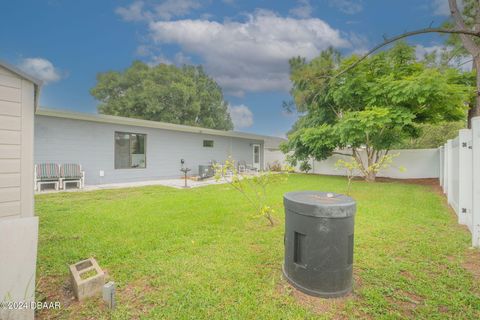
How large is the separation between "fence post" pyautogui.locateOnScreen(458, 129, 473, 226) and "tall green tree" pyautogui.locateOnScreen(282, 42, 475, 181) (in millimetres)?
3293

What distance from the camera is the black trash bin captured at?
208 cm

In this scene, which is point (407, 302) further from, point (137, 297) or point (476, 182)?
point (137, 297)

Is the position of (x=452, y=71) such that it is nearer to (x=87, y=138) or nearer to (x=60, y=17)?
(x=87, y=138)

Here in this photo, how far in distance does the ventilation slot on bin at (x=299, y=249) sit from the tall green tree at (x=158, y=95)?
2199 centimetres

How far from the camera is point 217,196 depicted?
23.6 ft

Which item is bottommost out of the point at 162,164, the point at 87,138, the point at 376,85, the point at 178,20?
the point at 162,164

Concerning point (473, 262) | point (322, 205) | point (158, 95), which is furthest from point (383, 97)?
point (158, 95)

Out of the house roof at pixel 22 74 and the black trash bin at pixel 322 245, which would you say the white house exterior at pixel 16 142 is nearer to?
the house roof at pixel 22 74

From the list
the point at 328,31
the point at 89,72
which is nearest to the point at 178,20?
the point at 328,31

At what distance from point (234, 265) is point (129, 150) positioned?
30.1ft

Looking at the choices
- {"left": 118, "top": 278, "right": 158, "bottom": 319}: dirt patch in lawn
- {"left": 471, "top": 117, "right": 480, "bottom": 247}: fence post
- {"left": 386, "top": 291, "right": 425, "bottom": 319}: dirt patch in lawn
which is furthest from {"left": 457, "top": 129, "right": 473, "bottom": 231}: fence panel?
{"left": 118, "top": 278, "right": 158, "bottom": 319}: dirt patch in lawn

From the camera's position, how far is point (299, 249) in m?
2.24

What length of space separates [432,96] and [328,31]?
17.9ft

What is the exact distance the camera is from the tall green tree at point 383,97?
8109 millimetres
